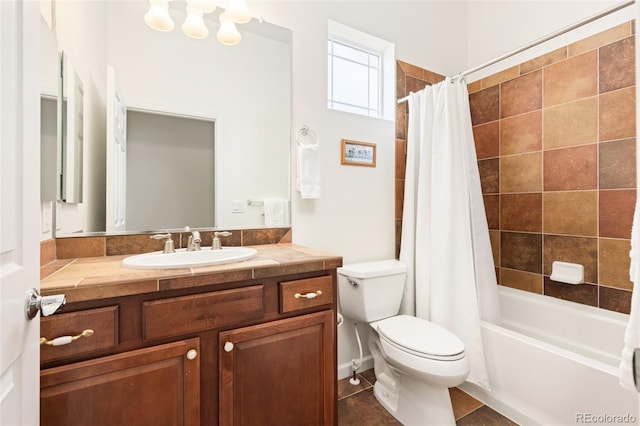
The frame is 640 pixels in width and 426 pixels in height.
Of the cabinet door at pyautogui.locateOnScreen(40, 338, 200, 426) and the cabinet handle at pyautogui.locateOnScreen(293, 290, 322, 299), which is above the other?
the cabinet handle at pyautogui.locateOnScreen(293, 290, 322, 299)

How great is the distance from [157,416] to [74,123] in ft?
3.85

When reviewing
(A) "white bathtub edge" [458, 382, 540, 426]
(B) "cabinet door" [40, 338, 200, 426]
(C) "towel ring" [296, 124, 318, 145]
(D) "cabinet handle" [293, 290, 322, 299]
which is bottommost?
(A) "white bathtub edge" [458, 382, 540, 426]

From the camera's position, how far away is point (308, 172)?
5.71 ft

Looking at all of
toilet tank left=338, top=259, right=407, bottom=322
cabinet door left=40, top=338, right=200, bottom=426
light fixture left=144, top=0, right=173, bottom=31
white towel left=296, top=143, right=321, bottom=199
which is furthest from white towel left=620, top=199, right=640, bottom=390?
light fixture left=144, top=0, right=173, bottom=31

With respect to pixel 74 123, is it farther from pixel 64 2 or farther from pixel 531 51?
pixel 531 51

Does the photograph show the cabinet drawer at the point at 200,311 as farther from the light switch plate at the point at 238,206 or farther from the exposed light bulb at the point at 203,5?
the exposed light bulb at the point at 203,5

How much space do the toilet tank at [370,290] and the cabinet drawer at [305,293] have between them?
51cm

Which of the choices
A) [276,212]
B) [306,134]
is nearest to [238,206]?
[276,212]

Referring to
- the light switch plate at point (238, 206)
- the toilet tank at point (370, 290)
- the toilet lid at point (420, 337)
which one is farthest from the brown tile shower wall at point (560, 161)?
the light switch plate at point (238, 206)

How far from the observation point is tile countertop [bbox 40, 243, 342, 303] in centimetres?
83

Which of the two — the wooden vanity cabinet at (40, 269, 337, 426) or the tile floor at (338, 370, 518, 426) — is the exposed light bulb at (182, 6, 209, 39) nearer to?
the wooden vanity cabinet at (40, 269, 337, 426)

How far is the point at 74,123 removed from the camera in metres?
1.22

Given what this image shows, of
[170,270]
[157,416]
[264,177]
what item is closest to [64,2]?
[264,177]

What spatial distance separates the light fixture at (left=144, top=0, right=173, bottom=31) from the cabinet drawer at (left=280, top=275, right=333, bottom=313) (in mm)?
1349
